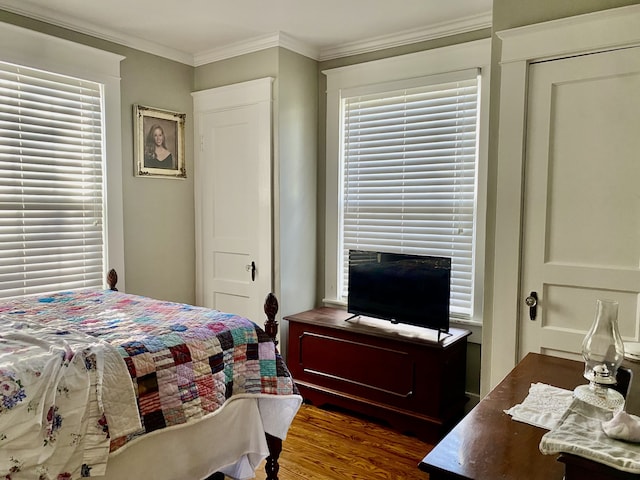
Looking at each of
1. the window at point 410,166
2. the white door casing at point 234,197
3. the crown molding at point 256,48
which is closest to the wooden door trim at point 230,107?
the white door casing at point 234,197

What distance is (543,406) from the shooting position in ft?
4.33

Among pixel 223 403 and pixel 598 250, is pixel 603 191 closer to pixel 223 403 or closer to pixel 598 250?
pixel 598 250

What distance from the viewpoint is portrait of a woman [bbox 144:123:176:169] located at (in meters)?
3.65

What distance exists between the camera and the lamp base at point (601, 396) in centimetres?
120

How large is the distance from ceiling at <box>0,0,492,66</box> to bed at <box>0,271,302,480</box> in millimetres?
1786

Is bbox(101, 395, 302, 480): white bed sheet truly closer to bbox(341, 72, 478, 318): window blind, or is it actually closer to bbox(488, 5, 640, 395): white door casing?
bbox(488, 5, 640, 395): white door casing

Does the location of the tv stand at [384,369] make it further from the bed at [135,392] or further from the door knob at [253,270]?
the bed at [135,392]

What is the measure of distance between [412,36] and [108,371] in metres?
2.84

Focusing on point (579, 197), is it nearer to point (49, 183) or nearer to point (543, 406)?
point (543, 406)

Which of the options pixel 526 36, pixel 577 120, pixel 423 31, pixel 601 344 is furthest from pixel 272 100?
pixel 601 344

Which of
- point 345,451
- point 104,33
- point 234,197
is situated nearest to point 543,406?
point 345,451

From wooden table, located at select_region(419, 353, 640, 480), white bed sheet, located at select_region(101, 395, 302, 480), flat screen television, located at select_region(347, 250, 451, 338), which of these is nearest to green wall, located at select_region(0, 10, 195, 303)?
flat screen television, located at select_region(347, 250, 451, 338)

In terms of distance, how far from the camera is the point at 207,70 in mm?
3893

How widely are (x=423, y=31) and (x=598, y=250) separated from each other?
73.6 inches
